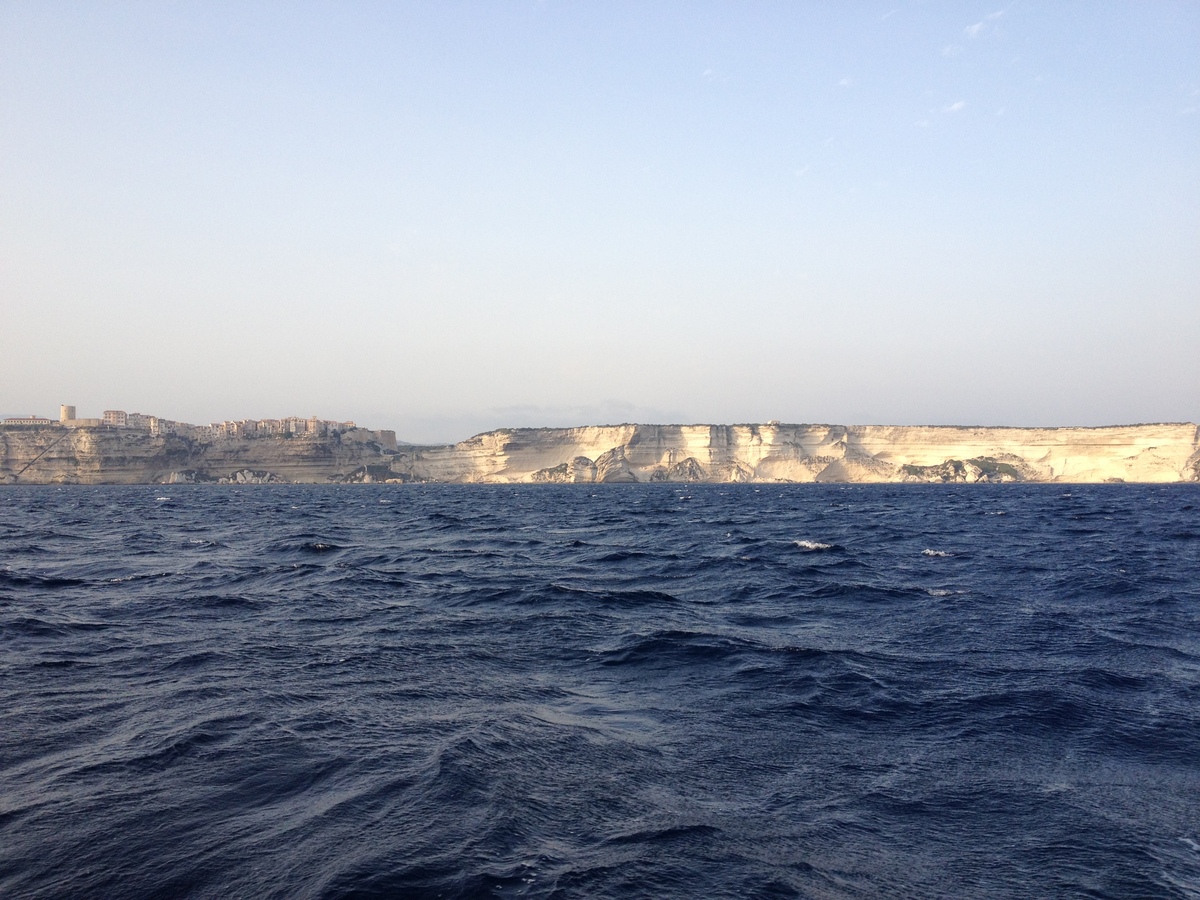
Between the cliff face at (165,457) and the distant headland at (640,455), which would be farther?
the cliff face at (165,457)

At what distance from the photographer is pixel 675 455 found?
13862 cm

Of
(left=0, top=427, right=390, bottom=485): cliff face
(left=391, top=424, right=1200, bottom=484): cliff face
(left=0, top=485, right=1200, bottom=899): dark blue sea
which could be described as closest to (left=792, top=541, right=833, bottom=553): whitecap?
(left=0, top=485, right=1200, bottom=899): dark blue sea

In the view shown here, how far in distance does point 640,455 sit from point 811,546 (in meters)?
112

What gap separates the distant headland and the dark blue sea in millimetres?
118120

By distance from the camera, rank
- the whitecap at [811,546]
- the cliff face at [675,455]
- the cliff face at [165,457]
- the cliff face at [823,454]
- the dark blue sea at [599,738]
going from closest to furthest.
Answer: the dark blue sea at [599,738] < the whitecap at [811,546] < the cliff face at [823,454] < the cliff face at [675,455] < the cliff face at [165,457]

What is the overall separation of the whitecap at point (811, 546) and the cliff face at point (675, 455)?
354 feet

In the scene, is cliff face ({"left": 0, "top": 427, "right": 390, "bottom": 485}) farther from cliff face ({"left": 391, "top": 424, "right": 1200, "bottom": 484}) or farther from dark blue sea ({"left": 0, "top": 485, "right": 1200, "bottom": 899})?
dark blue sea ({"left": 0, "top": 485, "right": 1200, "bottom": 899})

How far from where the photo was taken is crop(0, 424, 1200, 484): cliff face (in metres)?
122

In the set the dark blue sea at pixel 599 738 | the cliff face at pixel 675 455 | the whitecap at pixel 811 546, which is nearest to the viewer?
the dark blue sea at pixel 599 738

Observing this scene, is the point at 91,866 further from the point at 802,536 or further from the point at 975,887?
the point at 802,536

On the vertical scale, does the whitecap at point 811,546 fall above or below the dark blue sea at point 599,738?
below

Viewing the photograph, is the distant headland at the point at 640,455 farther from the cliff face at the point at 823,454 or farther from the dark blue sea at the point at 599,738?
the dark blue sea at the point at 599,738

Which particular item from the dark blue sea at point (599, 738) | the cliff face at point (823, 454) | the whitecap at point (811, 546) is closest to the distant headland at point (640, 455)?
the cliff face at point (823, 454)

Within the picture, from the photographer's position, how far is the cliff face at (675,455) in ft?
400
